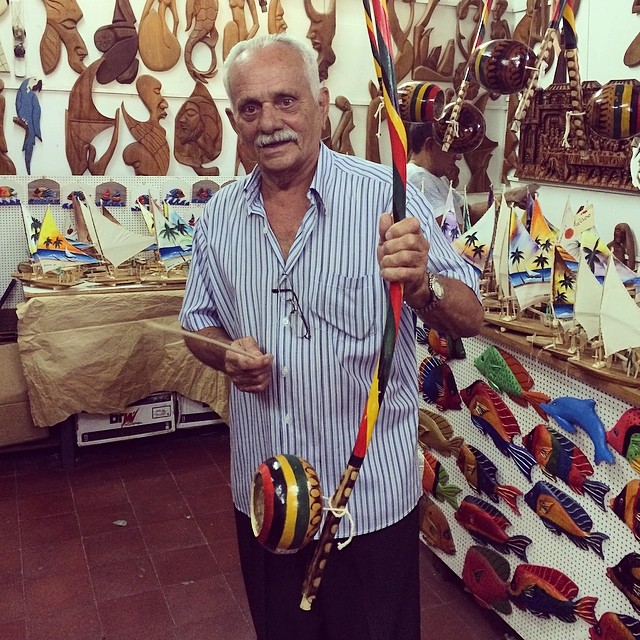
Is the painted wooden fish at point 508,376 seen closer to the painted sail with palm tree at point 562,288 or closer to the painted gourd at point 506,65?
the painted sail with palm tree at point 562,288

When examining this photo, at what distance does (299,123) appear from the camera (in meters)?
1.38

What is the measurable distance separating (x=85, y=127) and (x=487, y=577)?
3.02 metres

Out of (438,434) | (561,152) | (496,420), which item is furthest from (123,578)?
(561,152)

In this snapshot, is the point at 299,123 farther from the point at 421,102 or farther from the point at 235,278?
the point at 421,102

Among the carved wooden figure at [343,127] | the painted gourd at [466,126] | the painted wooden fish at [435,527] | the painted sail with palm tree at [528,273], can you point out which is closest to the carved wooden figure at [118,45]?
the carved wooden figure at [343,127]

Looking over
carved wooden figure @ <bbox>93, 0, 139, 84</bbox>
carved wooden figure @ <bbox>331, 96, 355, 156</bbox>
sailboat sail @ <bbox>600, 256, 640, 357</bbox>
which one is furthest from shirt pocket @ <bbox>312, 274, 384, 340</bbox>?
carved wooden figure @ <bbox>331, 96, 355, 156</bbox>

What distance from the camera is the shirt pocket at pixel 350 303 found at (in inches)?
54.0

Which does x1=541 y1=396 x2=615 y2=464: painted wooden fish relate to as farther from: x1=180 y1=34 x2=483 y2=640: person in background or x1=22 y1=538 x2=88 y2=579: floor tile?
x1=22 y1=538 x2=88 y2=579: floor tile

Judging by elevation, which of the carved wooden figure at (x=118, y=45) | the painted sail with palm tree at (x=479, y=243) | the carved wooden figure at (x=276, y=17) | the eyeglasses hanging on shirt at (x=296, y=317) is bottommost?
the painted sail with palm tree at (x=479, y=243)

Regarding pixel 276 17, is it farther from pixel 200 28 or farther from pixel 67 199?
pixel 67 199

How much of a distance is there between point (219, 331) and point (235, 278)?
161 mm

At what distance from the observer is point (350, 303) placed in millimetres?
1374

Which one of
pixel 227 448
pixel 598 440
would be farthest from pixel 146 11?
pixel 598 440

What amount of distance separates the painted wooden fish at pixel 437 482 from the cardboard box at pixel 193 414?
5.18 feet
